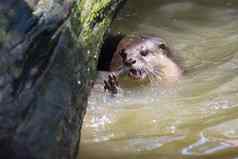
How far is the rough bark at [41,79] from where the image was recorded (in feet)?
8.46

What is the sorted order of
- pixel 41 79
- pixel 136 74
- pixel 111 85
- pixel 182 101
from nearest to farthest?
pixel 41 79
pixel 182 101
pixel 111 85
pixel 136 74

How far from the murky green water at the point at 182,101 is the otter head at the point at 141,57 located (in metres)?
0.22

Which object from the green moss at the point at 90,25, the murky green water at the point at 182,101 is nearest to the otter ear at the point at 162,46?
the murky green water at the point at 182,101

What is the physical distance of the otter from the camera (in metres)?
5.39

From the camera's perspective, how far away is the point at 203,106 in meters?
4.44

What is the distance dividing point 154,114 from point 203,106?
35 cm

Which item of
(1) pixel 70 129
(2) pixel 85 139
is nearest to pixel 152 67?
(2) pixel 85 139

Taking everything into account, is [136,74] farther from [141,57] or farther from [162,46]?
[162,46]

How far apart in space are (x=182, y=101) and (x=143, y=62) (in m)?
0.99

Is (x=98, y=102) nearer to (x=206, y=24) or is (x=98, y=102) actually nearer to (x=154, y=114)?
(x=154, y=114)

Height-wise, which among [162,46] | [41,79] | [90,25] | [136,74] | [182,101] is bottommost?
[162,46]

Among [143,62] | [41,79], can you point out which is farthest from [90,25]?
[143,62]

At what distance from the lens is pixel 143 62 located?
5582 millimetres

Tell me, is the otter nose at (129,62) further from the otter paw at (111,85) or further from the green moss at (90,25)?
the green moss at (90,25)
